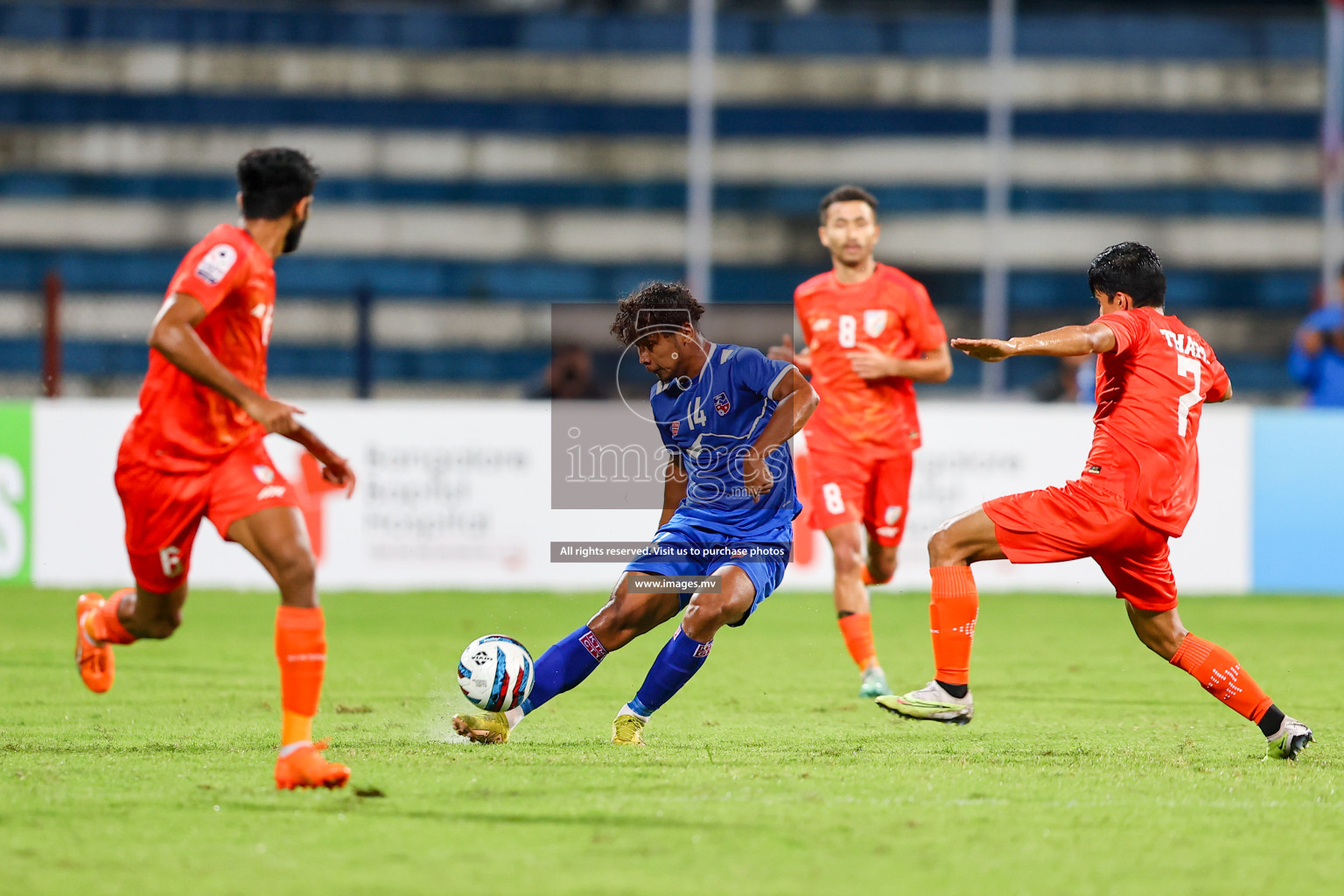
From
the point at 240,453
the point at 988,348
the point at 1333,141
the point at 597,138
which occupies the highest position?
the point at 597,138

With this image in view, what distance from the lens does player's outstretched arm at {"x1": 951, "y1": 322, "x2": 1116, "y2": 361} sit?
18.9ft

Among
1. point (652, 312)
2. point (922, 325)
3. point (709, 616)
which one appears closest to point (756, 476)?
point (709, 616)

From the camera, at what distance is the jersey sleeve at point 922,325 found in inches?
338

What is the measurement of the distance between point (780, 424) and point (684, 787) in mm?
1615

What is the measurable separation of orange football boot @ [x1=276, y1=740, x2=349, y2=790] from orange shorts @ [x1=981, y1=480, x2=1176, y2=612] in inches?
109

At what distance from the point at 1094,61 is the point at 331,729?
117 ft

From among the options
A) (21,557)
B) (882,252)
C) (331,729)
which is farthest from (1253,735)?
(882,252)

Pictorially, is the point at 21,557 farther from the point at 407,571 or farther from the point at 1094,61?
the point at 1094,61

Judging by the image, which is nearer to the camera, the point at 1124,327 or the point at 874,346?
the point at 1124,327

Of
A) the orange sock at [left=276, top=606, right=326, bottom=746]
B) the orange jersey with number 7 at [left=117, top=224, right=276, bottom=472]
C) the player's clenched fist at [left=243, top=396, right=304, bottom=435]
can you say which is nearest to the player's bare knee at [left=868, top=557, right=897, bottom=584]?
the orange sock at [left=276, top=606, right=326, bottom=746]

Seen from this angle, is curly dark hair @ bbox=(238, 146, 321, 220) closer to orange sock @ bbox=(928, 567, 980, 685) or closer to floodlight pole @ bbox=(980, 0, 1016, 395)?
orange sock @ bbox=(928, 567, 980, 685)

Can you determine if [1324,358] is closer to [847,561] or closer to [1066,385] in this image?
[1066,385]

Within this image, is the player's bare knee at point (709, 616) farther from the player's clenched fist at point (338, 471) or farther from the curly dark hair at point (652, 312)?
the player's clenched fist at point (338, 471)

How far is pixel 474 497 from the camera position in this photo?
13.1 m
